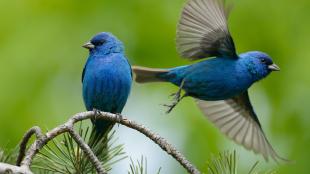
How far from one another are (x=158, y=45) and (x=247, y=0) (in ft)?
3.08

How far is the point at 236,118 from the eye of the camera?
586 centimetres

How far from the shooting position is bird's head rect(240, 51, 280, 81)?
5168mm

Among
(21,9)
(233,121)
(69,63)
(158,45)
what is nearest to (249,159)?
(233,121)

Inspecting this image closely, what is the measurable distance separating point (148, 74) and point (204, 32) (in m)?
0.57

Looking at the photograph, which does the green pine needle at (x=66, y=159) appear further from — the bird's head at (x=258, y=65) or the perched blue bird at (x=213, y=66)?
the bird's head at (x=258, y=65)

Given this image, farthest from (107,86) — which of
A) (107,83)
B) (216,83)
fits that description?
(216,83)

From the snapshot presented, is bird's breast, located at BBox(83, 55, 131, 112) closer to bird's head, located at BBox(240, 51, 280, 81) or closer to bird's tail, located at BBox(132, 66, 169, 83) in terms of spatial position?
bird's tail, located at BBox(132, 66, 169, 83)

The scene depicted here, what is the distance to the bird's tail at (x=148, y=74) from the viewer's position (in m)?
5.49

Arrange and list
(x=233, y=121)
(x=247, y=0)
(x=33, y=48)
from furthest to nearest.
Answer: (x=247, y=0) → (x=33, y=48) → (x=233, y=121)

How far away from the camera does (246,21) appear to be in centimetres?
661

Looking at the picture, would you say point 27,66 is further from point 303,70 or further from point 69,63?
point 303,70

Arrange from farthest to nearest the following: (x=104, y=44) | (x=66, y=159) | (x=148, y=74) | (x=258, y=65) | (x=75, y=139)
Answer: (x=148, y=74) < (x=104, y=44) < (x=258, y=65) < (x=66, y=159) < (x=75, y=139)

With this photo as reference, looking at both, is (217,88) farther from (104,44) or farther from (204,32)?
(104,44)

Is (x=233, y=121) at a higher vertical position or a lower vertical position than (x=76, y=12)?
lower
